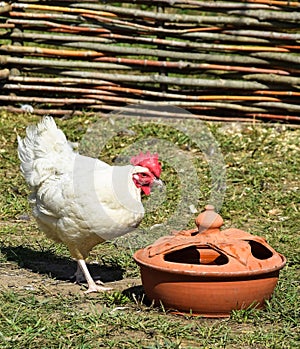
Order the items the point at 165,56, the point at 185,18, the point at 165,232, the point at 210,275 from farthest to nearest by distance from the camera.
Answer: the point at 165,56
the point at 185,18
the point at 165,232
the point at 210,275

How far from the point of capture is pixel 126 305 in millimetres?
4535

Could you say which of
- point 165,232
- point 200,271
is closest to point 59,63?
point 165,232

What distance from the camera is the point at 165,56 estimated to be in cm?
890

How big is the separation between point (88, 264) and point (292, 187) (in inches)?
102

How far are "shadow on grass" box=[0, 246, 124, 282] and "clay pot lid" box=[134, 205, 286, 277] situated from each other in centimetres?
75

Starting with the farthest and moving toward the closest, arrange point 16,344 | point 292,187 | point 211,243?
point 292,187 → point 211,243 → point 16,344

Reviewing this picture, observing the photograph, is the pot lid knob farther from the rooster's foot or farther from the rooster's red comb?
the rooster's foot

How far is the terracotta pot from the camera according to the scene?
420 centimetres

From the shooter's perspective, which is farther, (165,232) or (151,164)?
(165,232)

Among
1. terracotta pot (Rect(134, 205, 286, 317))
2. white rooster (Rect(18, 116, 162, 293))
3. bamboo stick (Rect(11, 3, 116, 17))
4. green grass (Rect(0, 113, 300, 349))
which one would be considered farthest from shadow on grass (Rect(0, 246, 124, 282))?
bamboo stick (Rect(11, 3, 116, 17))

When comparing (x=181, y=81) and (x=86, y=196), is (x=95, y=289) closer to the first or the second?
(x=86, y=196)

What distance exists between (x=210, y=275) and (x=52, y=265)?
168 cm

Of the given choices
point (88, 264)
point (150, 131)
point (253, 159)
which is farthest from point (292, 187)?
point (88, 264)

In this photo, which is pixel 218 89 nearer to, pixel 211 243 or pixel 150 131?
pixel 150 131
